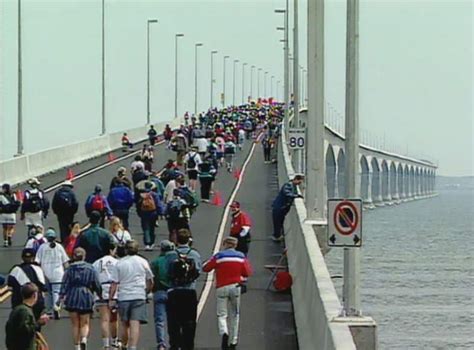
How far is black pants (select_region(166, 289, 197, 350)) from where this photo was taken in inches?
698

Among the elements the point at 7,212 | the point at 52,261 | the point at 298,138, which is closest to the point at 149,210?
the point at 7,212

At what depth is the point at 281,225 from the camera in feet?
110

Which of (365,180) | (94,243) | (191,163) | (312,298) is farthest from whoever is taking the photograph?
(365,180)

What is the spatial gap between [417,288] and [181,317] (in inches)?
2024

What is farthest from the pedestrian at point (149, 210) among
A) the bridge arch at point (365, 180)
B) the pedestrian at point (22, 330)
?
the bridge arch at point (365, 180)

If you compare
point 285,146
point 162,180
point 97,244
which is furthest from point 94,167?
point 97,244

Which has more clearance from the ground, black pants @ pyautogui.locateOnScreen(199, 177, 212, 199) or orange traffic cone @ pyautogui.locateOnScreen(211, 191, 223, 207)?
black pants @ pyautogui.locateOnScreen(199, 177, 212, 199)

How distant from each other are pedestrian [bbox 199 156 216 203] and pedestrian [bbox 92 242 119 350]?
23345 mm

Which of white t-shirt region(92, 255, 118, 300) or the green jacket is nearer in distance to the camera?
the green jacket

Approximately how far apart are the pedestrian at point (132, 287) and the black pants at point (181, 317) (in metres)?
0.34

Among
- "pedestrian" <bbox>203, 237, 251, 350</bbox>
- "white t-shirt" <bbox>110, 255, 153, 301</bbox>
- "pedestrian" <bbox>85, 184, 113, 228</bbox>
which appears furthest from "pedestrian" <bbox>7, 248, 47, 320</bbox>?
"pedestrian" <bbox>85, 184, 113, 228</bbox>

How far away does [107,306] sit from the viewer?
18.5m

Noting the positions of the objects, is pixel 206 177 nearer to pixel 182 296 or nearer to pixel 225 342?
pixel 225 342

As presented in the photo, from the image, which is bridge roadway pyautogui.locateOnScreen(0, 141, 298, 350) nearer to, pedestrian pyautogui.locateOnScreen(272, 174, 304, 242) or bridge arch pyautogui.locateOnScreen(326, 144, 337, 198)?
pedestrian pyautogui.locateOnScreen(272, 174, 304, 242)
